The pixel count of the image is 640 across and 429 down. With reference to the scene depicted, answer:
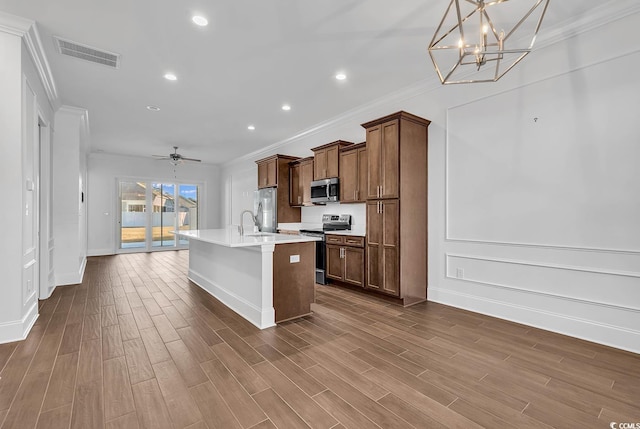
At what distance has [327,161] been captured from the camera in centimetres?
519

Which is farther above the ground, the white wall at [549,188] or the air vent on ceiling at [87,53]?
the air vent on ceiling at [87,53]

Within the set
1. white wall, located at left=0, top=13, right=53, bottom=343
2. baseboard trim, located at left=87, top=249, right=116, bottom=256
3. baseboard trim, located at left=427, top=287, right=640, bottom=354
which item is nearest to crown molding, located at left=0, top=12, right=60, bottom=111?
white wall, located at left=0, top=13, right=53, bottom=343

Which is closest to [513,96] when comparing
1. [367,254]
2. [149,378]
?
[367,254]

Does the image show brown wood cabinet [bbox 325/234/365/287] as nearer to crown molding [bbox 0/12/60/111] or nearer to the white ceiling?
the white ceiling

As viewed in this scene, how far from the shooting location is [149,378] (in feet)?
6.68

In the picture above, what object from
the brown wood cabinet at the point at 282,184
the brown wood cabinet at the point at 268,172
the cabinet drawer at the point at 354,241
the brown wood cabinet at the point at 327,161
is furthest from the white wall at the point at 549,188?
the brown wood cabinet at the point at 268,172

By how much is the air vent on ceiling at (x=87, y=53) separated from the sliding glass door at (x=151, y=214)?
570cm

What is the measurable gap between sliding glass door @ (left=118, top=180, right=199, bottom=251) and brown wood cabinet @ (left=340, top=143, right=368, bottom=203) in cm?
578

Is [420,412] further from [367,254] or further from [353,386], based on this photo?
[367,254]

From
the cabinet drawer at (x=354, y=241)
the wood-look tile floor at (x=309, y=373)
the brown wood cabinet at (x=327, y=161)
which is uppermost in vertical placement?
the brown wood cabinet at (x=327, y=161)

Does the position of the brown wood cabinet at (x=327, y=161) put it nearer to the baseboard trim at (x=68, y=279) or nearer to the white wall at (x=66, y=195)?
the white wall at (x=66, y=195)

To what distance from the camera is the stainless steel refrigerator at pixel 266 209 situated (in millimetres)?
6336

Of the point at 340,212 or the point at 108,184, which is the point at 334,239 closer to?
the point at 340,212

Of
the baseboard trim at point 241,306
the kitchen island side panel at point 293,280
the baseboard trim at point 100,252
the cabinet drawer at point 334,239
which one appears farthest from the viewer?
the baseboard trim at point 100,252
